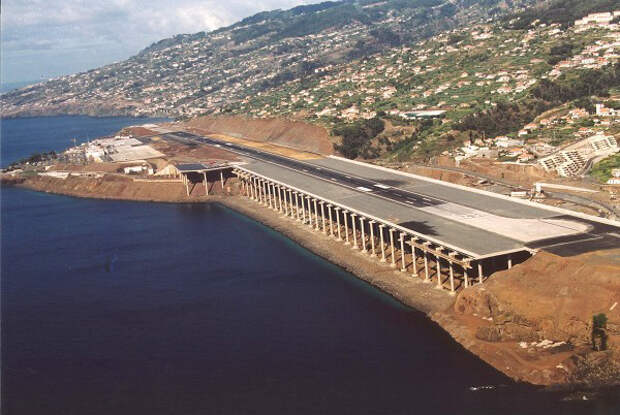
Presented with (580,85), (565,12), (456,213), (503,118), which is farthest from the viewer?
(565,12)

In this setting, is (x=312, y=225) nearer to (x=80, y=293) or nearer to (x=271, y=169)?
(x=271, y=169)

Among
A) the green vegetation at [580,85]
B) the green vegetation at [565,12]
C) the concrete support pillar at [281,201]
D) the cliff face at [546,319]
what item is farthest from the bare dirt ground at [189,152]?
the green vegetation at [565,12]

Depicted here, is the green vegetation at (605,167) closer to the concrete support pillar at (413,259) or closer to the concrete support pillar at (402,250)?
the concrete support pillar at (413,259)

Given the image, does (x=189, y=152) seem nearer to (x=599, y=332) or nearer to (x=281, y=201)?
(x=281, y=201)

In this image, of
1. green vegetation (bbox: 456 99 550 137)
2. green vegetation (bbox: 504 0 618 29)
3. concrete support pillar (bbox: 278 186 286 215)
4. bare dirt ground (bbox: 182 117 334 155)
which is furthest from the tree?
green vegetation (bbox: 504 0 618 29)

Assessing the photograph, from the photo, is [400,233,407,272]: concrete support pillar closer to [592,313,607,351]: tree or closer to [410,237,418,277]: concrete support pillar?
[410,237,418,277]: concrete support pillar

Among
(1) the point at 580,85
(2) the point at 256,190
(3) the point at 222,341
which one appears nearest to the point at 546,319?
(3) the point at 222,341
